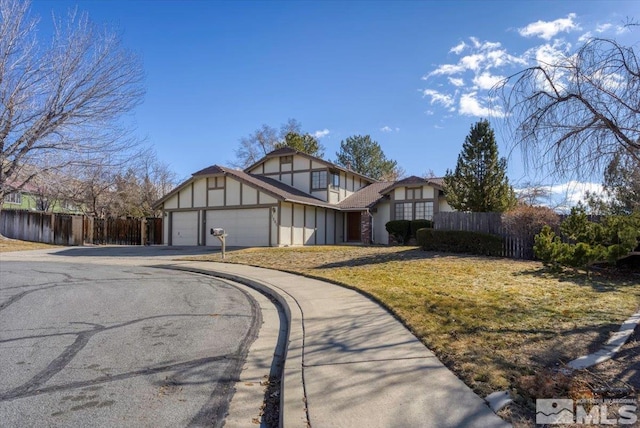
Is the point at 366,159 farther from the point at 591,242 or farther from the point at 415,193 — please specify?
the point at 591,242

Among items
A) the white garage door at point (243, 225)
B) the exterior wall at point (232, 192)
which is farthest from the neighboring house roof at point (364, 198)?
the exterior wall at point (232, 192)

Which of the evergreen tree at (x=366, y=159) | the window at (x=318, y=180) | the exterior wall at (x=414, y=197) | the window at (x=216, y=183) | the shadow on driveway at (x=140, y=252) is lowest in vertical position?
the shadow on driveway at (x=140, y=252)

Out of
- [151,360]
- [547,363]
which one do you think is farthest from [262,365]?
[547,363]

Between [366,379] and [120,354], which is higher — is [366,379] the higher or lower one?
the higher one

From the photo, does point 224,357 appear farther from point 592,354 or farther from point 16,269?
point 16,269

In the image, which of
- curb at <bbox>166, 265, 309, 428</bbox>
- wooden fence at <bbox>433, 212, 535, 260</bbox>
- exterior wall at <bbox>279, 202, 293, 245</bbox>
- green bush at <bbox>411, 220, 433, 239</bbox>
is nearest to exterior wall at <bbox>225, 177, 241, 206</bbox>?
exterior wall at <bbox>279, 202, 293, 245</bbox>

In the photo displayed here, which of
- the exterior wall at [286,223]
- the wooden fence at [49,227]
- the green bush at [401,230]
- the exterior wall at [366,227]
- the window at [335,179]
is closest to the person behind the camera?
the exterior wall at [286,223]

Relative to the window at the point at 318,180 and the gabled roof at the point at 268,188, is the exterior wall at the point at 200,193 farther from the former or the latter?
the window at the point at 318,180

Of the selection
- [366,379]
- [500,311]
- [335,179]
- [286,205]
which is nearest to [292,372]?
[366,379]

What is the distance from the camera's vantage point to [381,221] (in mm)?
27703

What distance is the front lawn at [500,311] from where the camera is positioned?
4111 mm

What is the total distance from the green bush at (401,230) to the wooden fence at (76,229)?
17.2 meters

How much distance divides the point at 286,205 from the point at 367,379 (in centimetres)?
2067

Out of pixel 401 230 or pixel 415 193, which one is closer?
pixel 401 230
